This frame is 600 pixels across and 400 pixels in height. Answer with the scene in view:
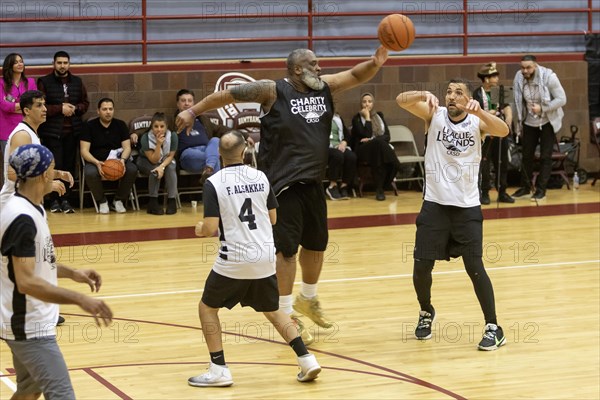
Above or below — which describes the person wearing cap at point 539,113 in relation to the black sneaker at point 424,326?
above

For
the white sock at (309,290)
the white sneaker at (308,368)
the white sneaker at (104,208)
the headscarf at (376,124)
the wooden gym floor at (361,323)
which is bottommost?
the wooden gym floor at (361,323)

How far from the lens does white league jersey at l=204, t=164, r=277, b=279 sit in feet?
24.2

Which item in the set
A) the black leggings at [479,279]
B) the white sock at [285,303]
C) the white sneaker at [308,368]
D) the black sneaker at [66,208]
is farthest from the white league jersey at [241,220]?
the black sneaker at [66,208]

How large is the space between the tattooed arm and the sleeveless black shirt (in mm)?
70

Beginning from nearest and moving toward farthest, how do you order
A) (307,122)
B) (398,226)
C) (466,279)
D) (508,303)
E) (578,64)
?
1. (307,122)
2. (508,303)
3. (466,279)
4. (398,226)
5. (578,64)

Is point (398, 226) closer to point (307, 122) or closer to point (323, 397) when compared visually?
point (307, 122)

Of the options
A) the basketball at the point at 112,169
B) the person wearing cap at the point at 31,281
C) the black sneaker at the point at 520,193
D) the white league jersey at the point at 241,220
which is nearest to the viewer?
the person wearing cap at the point at 31,281

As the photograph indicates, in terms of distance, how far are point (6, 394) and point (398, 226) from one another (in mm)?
8024

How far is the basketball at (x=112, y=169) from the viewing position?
48.8ft

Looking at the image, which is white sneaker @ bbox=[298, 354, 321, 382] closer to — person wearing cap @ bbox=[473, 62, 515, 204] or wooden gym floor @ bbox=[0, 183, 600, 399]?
wooden gym floor @ bbox=[0, 183, 600, 399]

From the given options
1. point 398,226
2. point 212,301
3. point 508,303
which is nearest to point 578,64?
point 398,226

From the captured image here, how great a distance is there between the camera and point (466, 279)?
1117 centimetres

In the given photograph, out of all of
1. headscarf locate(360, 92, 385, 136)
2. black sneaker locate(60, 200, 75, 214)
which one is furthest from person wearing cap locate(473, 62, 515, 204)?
black sneaker locate(60, 200, 75, 214)

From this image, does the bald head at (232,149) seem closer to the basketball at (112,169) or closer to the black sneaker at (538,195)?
the basketball at (112,169)
